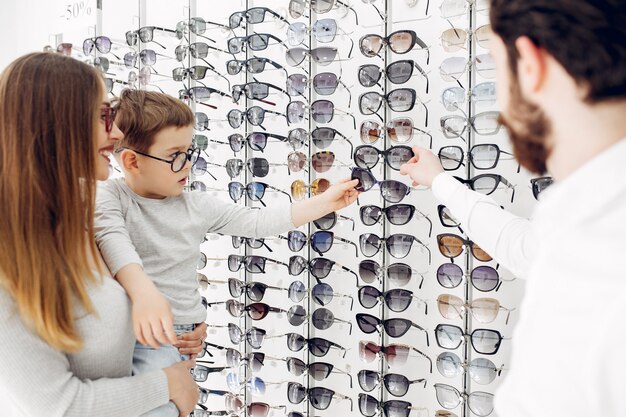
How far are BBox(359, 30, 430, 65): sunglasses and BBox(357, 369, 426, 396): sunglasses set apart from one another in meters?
1.04

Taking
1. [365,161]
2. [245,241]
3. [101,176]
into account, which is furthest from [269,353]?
[101,176]

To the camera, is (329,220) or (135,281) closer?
(135,281)

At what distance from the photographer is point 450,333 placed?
65.8 inches

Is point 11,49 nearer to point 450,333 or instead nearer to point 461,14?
point 461,14

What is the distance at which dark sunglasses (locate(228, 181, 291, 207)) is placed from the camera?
79.1 inches

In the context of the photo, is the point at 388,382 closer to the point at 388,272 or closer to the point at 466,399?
the point at 466,399

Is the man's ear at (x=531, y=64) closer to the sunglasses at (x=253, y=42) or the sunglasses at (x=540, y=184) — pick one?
the sunglasses at (x=540, y=184)

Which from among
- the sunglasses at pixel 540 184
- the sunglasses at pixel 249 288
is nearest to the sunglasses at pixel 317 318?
the sunglasses at pixel 249 288

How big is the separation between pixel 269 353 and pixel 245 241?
1.48ft

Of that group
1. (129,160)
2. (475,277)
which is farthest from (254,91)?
(475,277)

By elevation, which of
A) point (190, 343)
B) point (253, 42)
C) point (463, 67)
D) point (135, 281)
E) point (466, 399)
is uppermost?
point (253, 42)

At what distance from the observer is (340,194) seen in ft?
5.30

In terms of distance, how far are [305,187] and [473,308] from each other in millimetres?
703

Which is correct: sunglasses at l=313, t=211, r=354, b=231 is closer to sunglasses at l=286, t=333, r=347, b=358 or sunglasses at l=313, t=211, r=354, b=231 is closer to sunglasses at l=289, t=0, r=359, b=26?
sunglasses at l=286, t=333, r=347, b=358
